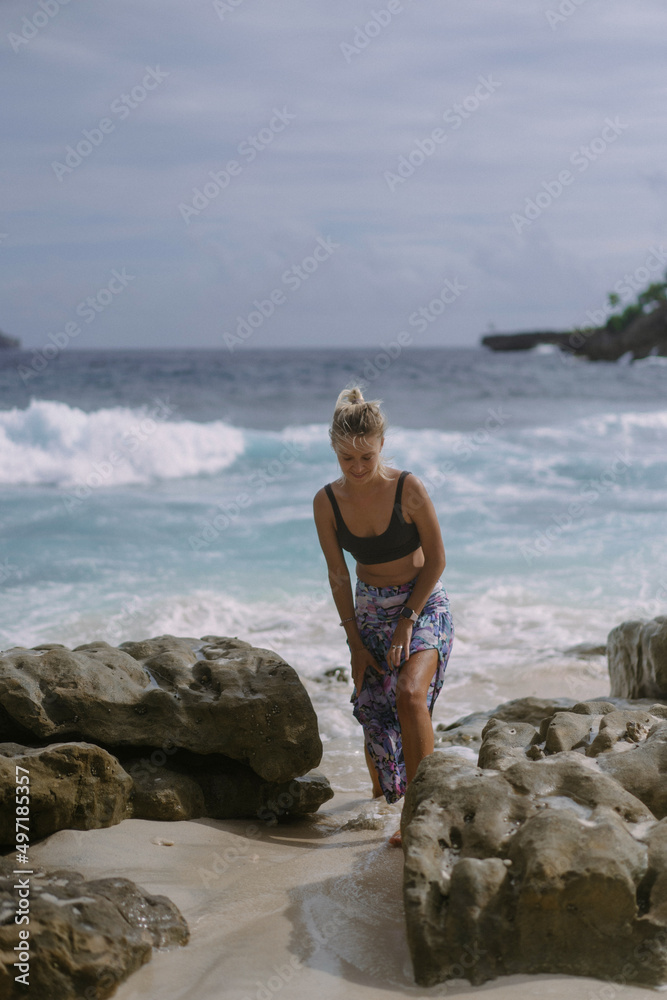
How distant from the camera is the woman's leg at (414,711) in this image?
394 cm

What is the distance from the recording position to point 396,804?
444 centimetres

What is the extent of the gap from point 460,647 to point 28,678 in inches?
175

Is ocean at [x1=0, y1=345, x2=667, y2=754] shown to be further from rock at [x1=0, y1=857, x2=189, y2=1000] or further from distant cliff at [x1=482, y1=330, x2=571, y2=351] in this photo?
distant cliff at [x1=482, y1=330, x2=571, y2=351]

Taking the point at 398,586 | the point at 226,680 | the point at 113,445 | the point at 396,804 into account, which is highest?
the point at 113,445

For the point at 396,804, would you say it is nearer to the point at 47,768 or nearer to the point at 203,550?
Answer: the point at 47,768

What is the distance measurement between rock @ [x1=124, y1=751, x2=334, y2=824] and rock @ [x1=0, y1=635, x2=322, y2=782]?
117mm

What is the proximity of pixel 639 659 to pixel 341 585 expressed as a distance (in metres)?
2.10

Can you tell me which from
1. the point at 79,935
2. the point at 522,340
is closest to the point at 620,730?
the point at 79,935

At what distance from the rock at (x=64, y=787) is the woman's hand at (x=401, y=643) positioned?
4.11 feet

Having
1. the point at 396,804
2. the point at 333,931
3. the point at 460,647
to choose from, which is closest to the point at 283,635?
the point at 460,647

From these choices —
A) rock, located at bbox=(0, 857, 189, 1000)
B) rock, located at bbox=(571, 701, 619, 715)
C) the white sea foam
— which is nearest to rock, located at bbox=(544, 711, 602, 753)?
rock, located at bbox=(571, 701, 619, 715)

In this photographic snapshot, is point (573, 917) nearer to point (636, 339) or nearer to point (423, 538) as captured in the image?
point (423, 538)

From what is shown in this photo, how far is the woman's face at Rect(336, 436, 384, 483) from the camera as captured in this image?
3.97 meters

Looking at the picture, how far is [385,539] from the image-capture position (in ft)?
13.6
